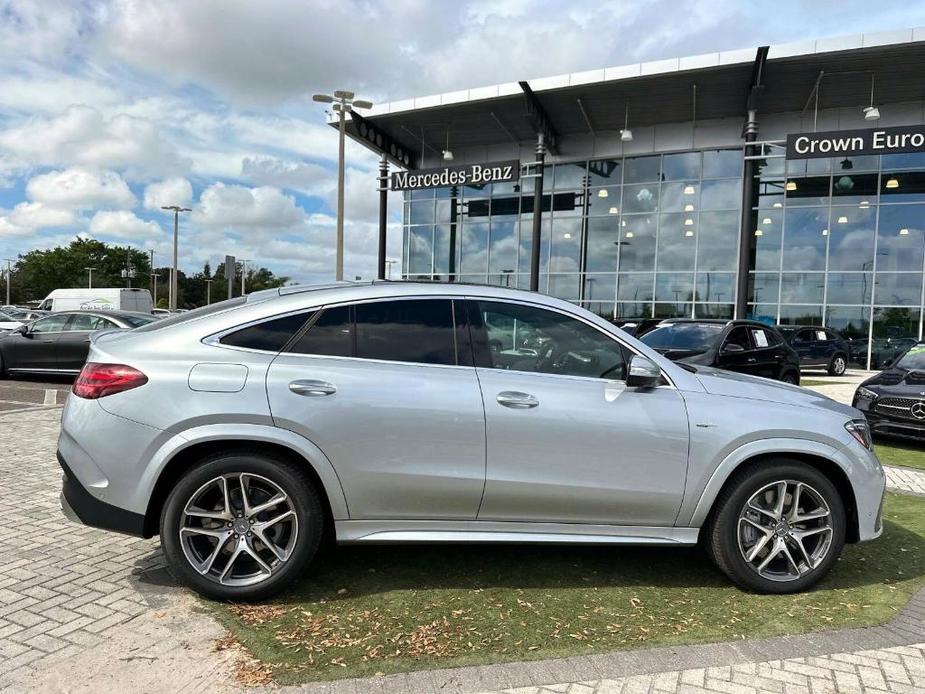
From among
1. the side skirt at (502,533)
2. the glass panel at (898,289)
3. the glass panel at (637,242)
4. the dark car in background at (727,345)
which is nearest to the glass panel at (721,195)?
the glass panel at (637,242)

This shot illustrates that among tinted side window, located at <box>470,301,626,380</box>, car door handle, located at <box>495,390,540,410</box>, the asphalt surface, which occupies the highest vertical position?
tinted side window, located at <box>470,301,626,380</box>

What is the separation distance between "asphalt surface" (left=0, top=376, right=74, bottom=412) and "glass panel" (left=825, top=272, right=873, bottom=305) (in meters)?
22.6

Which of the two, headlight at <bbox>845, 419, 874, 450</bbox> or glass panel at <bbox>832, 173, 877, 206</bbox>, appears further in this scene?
glass panel at <bbox>832, 173, 877, 206</bbox>

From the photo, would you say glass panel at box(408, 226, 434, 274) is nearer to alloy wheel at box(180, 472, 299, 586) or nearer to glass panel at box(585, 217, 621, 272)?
glass panel at box(585, 217, 621, 272)

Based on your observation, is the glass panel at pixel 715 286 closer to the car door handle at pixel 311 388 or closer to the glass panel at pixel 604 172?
the glass panel at pixel 604 172

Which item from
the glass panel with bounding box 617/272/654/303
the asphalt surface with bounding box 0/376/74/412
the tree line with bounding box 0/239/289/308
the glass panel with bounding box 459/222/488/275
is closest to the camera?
the asphalt surface with bounding box 0/376/74/412

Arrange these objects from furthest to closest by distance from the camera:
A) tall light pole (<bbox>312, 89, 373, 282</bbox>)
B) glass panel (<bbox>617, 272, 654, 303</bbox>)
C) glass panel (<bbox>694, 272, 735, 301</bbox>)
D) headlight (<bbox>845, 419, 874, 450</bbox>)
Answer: glass panel (<bbox>617, 272, 654, 303</bbox>), glass panel (<bbox>694, 272, 735, 301</bbox>), tall light pole (<bbox>312, 89, 373, 282</bbox>), headlight (<bbox>845, 419, 874, 450</bbox>)

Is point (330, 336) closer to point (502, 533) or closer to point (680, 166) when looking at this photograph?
point (502, 533)

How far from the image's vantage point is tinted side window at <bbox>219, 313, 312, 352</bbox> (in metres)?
3.32

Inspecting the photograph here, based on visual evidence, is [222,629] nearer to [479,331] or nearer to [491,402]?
[491,402]

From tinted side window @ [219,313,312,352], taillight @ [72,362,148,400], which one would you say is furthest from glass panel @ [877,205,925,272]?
taillight @ [72,362,148,400]

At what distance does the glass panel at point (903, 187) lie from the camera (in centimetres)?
2080

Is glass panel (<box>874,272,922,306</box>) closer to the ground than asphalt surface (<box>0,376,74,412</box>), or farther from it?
farther from it

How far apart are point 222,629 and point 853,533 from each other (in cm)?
342
